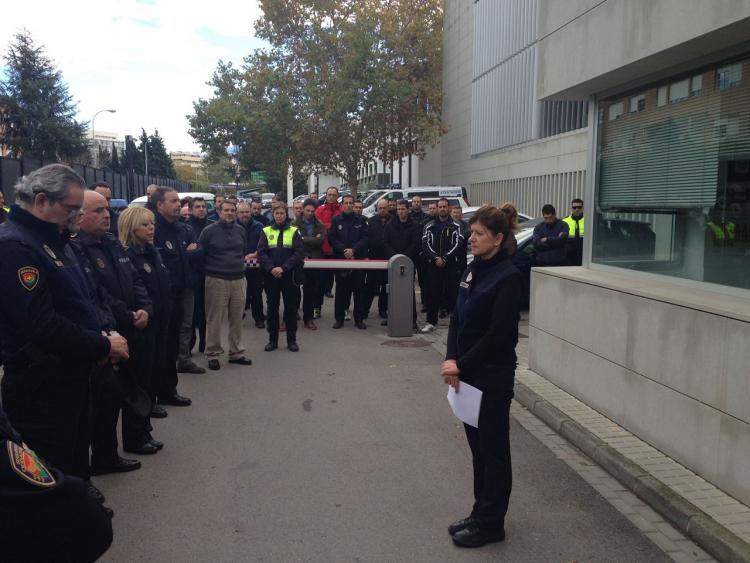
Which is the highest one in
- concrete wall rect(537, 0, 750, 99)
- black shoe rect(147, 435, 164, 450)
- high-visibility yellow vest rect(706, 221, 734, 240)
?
concrete wall rect(537, 0, 750, 99)

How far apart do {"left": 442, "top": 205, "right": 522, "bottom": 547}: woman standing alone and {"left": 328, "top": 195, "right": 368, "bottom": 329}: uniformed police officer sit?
7.74 m

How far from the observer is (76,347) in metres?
3.51

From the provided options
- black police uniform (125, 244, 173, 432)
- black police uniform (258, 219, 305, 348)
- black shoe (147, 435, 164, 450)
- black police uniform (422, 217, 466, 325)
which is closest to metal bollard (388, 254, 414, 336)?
black police uniform (422, 217, 466, 325)

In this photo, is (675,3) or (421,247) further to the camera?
(421,247)

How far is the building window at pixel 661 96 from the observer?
6.28m

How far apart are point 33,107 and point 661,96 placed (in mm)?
47481

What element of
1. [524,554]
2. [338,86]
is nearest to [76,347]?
[524,554]

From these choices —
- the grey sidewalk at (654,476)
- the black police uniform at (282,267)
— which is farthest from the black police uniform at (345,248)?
the grey sidewalk at (654,476)

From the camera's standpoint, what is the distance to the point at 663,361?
5.39 metres

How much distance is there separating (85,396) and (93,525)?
180cm

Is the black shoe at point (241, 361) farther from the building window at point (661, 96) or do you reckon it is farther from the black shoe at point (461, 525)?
the building window at point (661, 96)

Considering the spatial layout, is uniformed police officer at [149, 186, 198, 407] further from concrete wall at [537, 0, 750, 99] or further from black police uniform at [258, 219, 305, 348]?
concrete wall at [537, 0, 750, 99]

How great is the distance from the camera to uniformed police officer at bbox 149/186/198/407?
707 centimetres

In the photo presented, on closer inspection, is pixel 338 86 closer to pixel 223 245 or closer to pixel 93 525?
pixel 223 245
